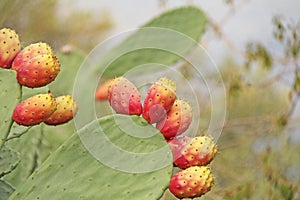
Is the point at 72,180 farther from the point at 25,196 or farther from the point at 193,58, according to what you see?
the point at 193,58

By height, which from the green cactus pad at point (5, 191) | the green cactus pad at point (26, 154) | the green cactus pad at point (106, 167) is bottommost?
the green cactus pad at point (26, 154)

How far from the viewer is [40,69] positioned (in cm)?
117

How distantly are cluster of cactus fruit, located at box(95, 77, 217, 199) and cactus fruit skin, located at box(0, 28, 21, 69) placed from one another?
0.19 meters

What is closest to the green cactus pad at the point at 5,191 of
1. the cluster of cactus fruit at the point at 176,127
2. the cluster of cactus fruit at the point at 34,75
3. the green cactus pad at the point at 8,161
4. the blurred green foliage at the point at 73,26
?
the green cactus pad at the point at 8,161

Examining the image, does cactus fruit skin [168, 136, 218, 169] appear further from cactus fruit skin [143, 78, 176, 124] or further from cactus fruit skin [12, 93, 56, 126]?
cactus fruit skin [12, 93, 56, 126]

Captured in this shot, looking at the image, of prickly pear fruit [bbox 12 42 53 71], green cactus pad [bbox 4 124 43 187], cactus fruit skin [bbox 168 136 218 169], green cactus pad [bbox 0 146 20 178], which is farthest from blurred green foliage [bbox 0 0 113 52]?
cactus fruit skin [bbox 168 136 218 169]

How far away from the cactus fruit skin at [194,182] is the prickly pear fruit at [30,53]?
1.05 ft

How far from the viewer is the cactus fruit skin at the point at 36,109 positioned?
117 cm

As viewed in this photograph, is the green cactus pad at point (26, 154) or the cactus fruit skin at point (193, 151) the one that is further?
the green cactus pad at point (26, 154)

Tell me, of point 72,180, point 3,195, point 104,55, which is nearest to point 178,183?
point 72,180

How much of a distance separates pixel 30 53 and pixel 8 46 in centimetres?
4

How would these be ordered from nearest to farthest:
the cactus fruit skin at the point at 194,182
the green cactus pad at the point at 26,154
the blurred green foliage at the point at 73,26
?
the cactus fruit skin at the point at 194,182 < the green cactus pad at the point at 26,154 < the blurred green foliage at the point at 73,26

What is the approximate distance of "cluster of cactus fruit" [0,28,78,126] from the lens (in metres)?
1.17

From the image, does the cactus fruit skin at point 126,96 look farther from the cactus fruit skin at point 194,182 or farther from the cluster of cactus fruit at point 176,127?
the cactus fruit skin at point 194,182
